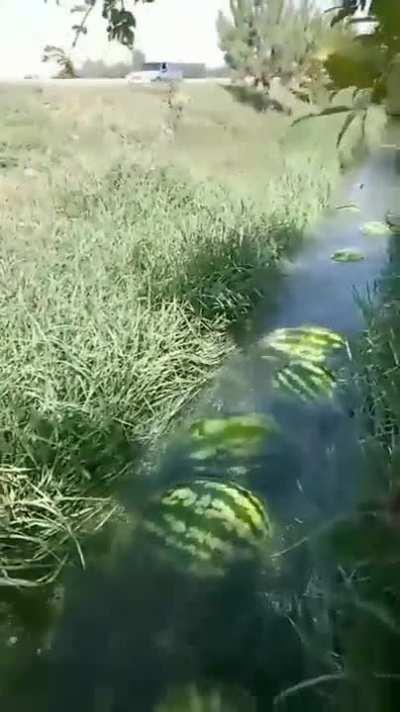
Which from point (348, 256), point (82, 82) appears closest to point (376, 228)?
point (348, 256)

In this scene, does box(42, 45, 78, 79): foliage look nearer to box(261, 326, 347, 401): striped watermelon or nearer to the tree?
the tree

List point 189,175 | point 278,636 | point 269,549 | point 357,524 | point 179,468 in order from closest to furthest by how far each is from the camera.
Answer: point 357,524 < point 278,636 < point 269,549 < point 179,468 < point 189,175

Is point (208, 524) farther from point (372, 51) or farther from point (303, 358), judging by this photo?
point (372, 51)

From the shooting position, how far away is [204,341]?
155cm

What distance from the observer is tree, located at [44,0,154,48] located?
1.12 metres

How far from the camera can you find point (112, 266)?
146 centimetres

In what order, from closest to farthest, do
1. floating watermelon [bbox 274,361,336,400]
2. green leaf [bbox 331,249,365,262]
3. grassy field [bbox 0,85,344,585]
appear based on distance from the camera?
grassy field [bbox 0,85,344,585] → floating watermelon [bbox 274,361,336,400] → green leaf [bbox 331,249,365,262]

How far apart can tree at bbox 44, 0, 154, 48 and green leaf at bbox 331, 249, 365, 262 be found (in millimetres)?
580

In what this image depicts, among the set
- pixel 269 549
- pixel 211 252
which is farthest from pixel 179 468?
pixel 211 252

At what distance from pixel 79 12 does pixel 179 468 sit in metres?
0.73

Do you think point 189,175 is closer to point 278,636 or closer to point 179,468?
point 179,468

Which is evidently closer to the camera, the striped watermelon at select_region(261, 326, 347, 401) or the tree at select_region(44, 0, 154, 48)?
the tree at select_region(44, 0, 154, 48)

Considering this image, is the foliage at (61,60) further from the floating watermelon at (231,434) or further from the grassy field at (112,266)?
the floating watermelon at (231,434)

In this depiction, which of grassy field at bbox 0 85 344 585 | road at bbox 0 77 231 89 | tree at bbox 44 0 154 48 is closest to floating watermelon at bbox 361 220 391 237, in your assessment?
grassy field at bbox 0 85 344 585
